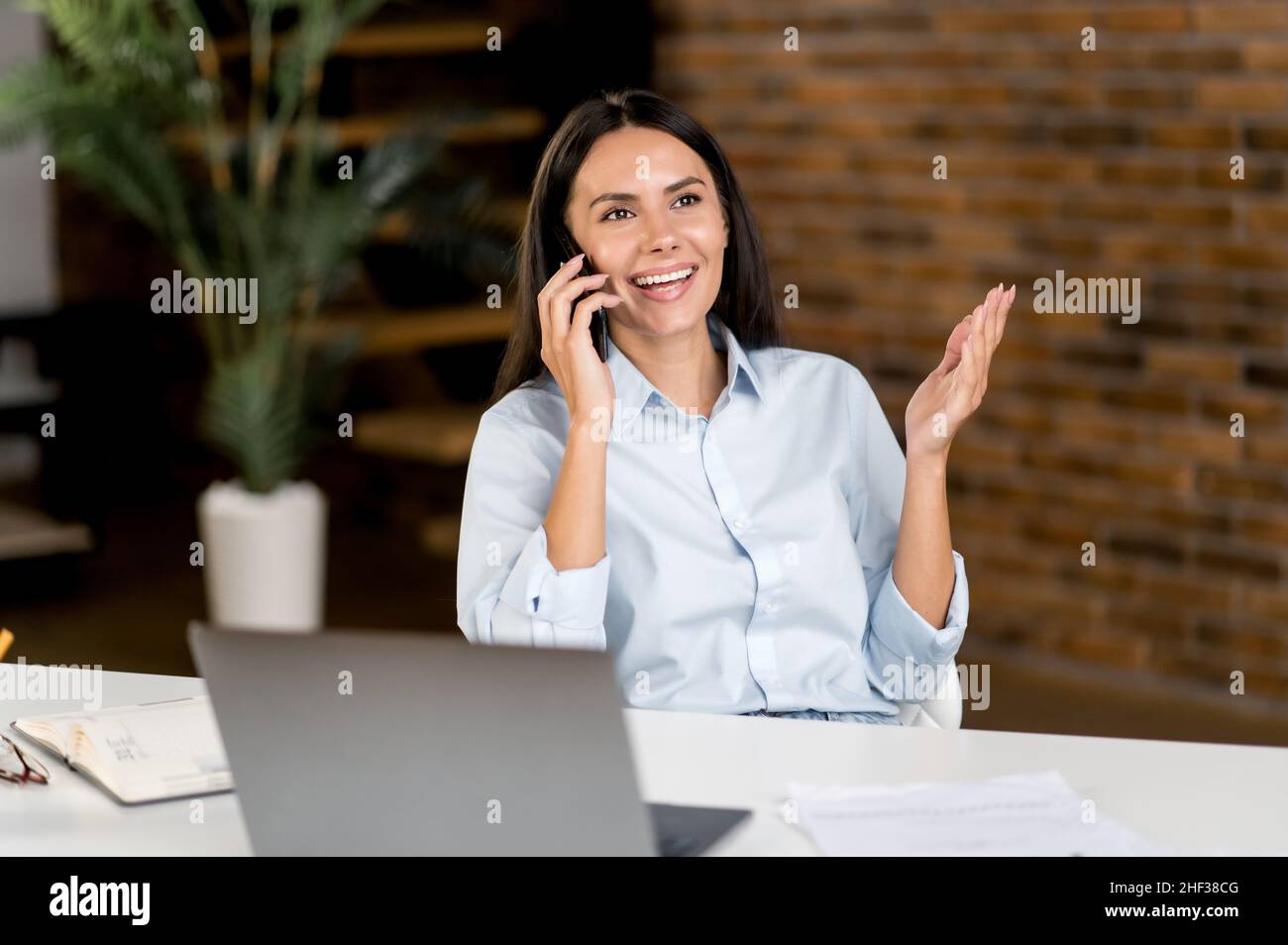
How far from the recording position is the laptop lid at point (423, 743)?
113cm

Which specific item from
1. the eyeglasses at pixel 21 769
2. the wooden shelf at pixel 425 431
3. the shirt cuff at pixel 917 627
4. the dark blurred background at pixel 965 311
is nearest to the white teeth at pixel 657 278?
the shirt cuff at pixel 917 627

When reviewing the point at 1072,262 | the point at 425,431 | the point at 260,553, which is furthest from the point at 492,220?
the point at 1072,262

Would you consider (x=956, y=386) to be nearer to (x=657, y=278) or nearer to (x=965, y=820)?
(x=657, y=278)

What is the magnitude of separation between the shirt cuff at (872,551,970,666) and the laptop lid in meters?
0.83

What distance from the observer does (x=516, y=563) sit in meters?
1.83

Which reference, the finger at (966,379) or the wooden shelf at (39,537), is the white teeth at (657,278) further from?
the wooden shelf at (39,537)

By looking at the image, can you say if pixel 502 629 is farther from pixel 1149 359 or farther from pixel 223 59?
pixel 223 59

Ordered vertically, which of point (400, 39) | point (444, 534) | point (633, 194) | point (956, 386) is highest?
point (400, 39)

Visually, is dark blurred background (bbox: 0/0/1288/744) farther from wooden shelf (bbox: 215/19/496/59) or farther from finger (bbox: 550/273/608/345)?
finger (bbox: 550/273/608/345)

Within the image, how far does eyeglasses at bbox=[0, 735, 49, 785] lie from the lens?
1.53 m

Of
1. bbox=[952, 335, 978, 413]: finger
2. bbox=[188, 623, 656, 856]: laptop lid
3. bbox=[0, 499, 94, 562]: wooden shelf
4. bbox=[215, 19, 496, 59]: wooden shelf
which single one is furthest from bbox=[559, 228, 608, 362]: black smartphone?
bbox=[0, 499, 94, 562]: wooden shelf

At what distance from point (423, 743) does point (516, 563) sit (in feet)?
2.18

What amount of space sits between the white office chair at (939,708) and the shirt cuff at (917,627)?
1.1 inches
